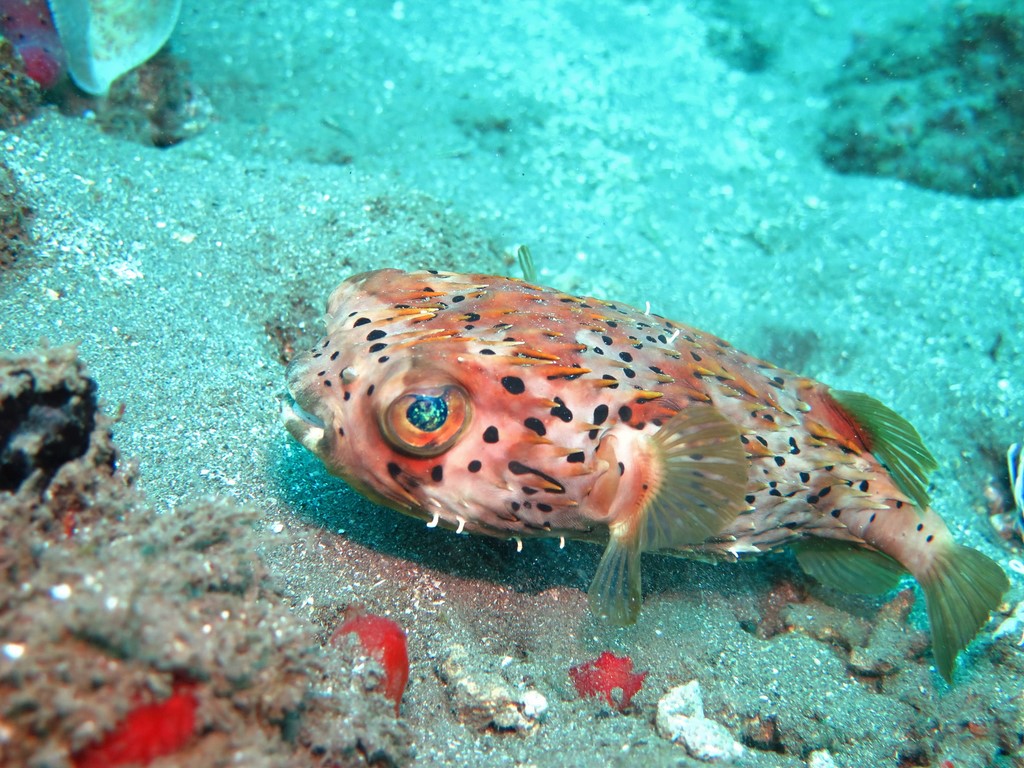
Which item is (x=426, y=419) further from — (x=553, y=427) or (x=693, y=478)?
(x=693, y=478)

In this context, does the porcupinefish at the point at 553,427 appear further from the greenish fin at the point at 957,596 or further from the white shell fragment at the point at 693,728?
the white shell fragment at the point at 693,728

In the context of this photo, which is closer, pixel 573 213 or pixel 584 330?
pixel 584 330

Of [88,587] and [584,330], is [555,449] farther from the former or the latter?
[88,587]

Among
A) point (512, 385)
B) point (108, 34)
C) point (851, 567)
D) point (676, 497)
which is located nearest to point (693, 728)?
point (676, 497)

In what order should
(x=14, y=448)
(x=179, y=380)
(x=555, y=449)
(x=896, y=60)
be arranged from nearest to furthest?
(x=14, y=448)
(x=555, y=449)
(x=179, y=380)
(x=896, y=60)

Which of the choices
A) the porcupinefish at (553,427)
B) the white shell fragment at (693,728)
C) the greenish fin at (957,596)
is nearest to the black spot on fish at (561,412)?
the porcupinefish at (553,427)

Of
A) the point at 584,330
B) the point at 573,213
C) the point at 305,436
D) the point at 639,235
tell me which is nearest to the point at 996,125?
the point at 639,235
